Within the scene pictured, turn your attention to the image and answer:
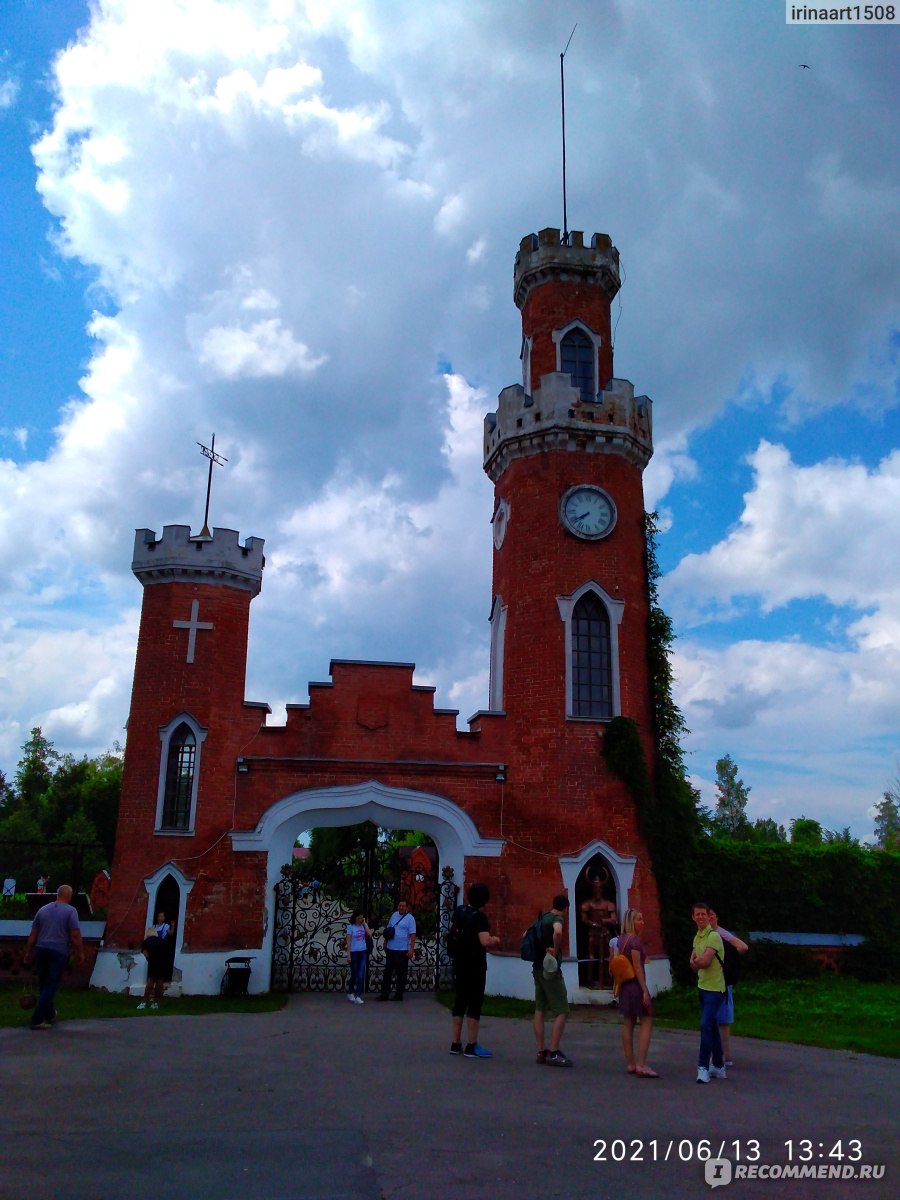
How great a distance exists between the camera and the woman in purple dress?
832 centimetres

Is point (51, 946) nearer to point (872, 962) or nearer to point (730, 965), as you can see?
point (730, 965)

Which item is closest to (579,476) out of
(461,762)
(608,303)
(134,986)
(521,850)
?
→ (608,303)

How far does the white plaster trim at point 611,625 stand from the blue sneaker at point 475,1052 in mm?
7985

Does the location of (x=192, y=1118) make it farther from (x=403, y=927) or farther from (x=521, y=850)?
(x=521, y=850)

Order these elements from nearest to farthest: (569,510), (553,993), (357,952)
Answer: (553,993) → (357,952) → (569,510)

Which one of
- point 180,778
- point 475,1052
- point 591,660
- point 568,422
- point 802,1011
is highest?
point 568,422

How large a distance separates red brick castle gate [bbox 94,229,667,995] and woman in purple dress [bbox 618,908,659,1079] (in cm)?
729

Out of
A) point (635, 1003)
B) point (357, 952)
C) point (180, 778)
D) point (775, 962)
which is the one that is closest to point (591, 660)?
point (775, 962)

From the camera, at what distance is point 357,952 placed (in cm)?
1516

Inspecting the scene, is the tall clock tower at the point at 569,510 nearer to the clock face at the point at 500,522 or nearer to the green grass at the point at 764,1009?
the clock face at the point at 500,522

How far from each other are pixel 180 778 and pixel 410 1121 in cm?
1150

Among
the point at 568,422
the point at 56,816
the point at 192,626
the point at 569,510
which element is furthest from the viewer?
the point at 56,816

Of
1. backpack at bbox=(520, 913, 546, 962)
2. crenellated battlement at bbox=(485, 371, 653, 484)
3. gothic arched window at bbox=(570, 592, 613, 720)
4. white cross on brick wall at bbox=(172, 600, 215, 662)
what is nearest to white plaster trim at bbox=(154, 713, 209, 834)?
white cross on brick wall at bbox=(172, 600, 215, 662)

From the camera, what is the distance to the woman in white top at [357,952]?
1503cm
